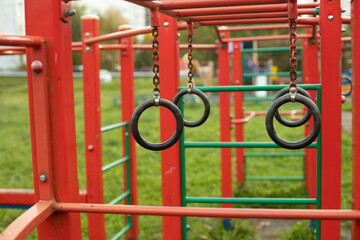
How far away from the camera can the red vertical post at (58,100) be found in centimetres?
145

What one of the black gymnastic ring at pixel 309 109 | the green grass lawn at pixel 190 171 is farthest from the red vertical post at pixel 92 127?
the black gymnastic ring at pixel 309 109

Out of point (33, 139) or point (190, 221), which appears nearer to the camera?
point (33, 139)

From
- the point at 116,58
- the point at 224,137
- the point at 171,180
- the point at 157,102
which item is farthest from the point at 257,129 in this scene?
the point at 116,58

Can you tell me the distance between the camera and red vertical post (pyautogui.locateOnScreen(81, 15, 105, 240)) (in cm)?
357

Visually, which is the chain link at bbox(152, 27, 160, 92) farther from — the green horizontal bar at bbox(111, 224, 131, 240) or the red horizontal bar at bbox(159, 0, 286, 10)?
the green horizontal bar at bbox(111, 224, 131, 240)

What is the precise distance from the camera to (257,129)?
951 centimetres

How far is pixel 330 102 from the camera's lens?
7.32 feet

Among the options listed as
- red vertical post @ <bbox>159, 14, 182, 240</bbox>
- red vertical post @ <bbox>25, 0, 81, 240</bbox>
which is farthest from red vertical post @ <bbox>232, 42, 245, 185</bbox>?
red vertical post @ <bbox>25, 0, 81, 240</bbox>

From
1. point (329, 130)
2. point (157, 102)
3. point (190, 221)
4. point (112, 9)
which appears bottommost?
point (190, 221)

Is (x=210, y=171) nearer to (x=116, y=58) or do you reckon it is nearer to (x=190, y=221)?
(x=190, y=221)

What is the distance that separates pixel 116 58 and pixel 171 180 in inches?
1283

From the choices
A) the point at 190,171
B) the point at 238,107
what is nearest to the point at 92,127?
the point at 238,107

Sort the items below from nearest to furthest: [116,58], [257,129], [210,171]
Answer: [210,171] → [257,129] → [116,58]

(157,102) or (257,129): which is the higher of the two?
(157,102)
